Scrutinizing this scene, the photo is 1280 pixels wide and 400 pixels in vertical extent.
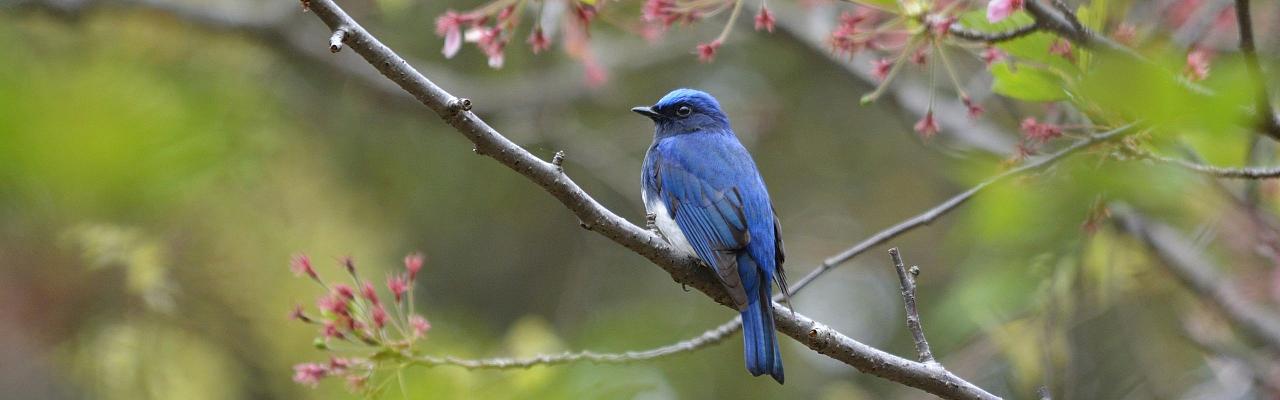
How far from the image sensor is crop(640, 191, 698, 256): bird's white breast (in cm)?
390

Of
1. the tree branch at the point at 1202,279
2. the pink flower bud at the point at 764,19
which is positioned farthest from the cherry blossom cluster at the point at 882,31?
the tree branch at the point at 1202,279

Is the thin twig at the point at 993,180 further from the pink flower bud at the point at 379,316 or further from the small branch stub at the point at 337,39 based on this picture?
the small branch stub at the point at 337,39

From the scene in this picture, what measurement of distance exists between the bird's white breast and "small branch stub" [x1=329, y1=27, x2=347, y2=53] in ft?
4.92

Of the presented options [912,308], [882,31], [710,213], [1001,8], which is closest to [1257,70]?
[1001,8]

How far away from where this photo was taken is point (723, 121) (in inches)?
206

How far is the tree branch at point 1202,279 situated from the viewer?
4.94m

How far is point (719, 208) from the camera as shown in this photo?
4031mm

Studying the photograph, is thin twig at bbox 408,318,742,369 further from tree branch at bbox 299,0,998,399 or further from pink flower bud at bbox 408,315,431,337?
tree branch at bbox 299,0,998,399

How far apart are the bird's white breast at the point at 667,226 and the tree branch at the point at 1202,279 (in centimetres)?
193

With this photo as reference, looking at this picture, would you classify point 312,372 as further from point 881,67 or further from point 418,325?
point 881,67

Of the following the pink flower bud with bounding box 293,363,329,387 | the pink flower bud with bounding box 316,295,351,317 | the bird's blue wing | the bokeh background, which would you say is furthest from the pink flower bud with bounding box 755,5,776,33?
the pink flower bud with bounding box 293,363,329,387

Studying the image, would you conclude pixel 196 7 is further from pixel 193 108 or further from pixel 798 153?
pixel 798 153

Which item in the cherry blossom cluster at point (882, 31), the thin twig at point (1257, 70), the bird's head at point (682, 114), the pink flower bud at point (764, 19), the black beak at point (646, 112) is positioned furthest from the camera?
the bird's head at point (682, 114)

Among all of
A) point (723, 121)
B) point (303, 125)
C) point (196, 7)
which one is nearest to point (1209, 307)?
point (723, 121)
